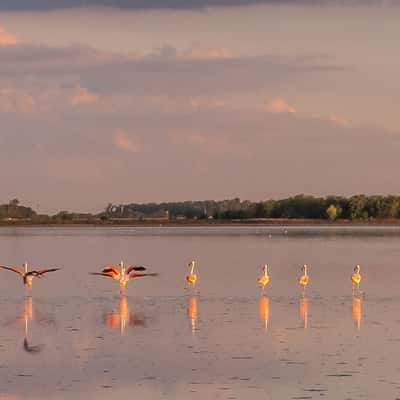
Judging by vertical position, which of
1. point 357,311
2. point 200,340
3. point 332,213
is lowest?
point 200,340

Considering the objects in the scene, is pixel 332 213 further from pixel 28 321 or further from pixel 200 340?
pixel 200 340

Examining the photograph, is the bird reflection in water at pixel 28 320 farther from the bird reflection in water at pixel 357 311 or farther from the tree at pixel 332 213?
the tree at pixel 332 213

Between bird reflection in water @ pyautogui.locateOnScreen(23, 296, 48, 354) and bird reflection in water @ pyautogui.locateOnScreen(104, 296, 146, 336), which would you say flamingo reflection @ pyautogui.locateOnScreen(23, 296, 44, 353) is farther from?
bird reflection in water @ pyautogui.locateOnScreen(104, 296, 146, 336)

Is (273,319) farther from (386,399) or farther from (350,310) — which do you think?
(386,399)

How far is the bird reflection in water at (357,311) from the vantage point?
75.0 feet

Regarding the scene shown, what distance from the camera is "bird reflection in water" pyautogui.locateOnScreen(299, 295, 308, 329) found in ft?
75.5

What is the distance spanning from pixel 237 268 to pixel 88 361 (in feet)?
87.6

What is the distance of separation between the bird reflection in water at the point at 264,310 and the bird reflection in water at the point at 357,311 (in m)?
1.89

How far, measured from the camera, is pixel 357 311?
25406mm

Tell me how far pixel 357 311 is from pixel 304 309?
1288mm

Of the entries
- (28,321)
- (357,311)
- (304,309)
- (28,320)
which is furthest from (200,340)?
(357,311)

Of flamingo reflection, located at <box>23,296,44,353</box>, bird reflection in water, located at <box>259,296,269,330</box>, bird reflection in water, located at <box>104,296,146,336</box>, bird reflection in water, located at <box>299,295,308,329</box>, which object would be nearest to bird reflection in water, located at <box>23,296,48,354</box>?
flamingo reflection, located at <box>23,296,44,353</box>

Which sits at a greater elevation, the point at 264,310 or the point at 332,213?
the point at 332,213

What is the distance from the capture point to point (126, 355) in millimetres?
18141
